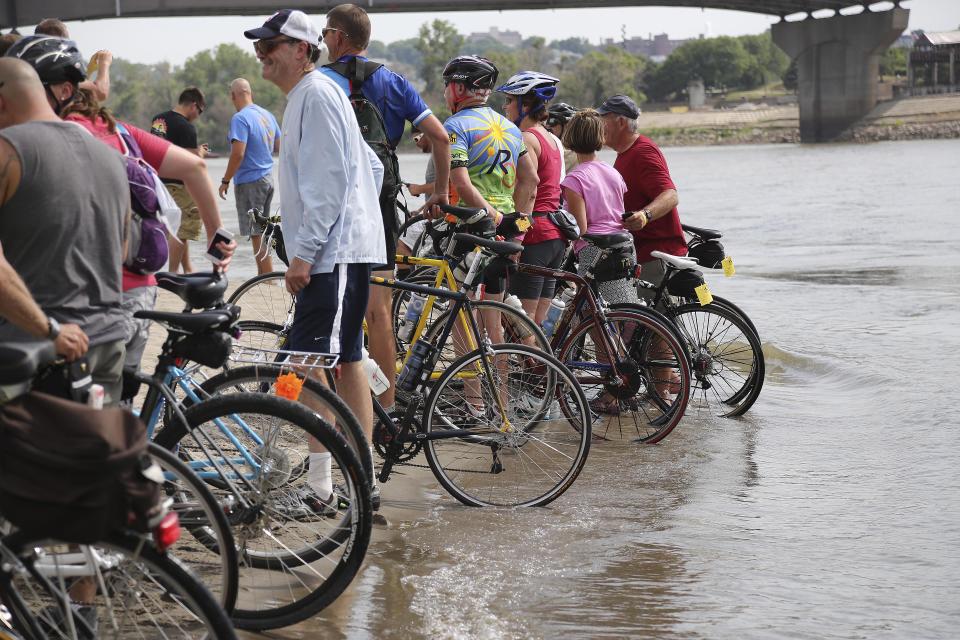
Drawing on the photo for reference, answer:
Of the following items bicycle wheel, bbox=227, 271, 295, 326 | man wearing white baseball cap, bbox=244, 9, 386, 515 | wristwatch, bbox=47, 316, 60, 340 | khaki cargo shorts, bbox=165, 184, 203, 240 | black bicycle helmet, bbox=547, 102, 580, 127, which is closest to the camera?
wristwatch, bbox=47, 316, 60, 340

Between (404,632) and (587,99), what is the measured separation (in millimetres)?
150616

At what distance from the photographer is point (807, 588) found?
4.95 m

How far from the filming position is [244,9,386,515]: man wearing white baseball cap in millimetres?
5008

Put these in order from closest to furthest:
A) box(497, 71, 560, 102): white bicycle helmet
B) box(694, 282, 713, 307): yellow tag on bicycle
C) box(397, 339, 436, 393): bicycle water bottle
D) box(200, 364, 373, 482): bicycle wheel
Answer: box(200, 364, 373, 482): bicycle wheel
box(397, 339, 436, 393): bicycle water bottle
box(694, 282, 713, 307): yellow tag on bicycle
box(497, 71, 560, 102): white bicycle helmet


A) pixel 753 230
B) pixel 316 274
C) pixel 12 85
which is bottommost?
pixel 753 230

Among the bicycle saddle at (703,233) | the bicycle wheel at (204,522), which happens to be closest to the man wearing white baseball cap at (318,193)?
the bicycle wheel at (204,522)

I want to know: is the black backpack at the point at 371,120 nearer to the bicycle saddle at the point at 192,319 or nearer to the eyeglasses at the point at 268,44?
the eyeglasses at the point at 268,44

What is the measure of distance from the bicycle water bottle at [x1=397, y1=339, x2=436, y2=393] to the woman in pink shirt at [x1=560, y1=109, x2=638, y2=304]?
1.94m

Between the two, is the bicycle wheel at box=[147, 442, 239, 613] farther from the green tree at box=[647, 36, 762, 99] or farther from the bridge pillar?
the green tree at box=[647, 36, 762, 99]

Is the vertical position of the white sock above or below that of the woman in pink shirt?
below

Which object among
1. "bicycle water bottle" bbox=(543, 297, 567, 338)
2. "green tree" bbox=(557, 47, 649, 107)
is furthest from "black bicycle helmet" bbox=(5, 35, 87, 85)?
"green tree" bbox=(557, 47, 649, 107)

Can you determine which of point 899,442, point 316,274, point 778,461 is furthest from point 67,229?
point 899,442

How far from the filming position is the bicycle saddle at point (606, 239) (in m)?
7.43

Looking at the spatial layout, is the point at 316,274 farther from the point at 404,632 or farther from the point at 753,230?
the point at 753,230
